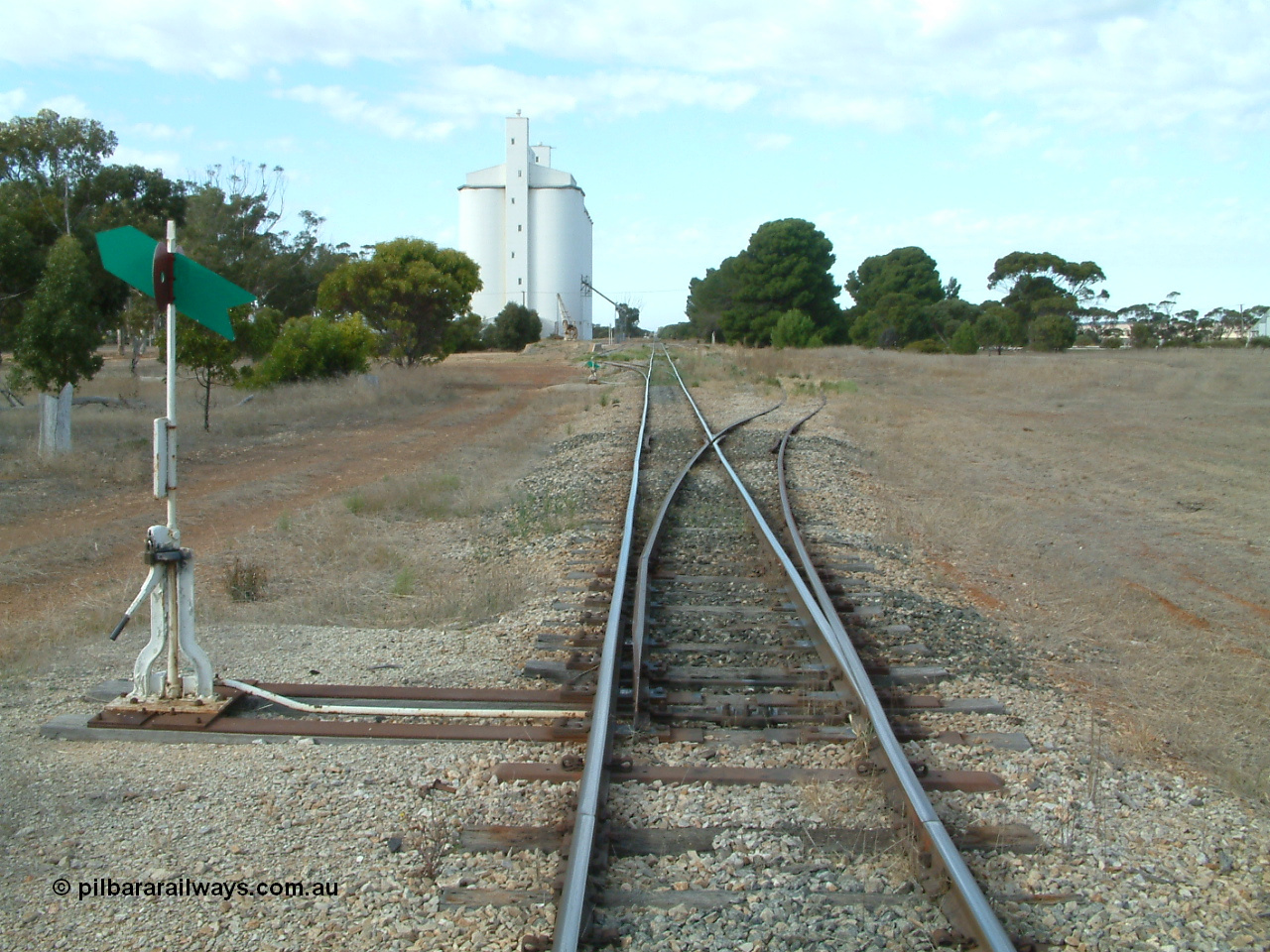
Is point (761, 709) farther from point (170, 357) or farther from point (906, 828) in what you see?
point (170, 357)

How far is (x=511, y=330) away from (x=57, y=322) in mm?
54116

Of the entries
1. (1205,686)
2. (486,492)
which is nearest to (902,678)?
(1205,686)

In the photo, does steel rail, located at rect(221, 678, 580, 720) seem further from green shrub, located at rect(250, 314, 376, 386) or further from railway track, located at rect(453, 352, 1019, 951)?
green shrub, located at rect(250, 314, 376, 386)

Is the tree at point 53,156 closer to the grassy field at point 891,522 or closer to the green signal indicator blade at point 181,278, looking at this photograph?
the grassy field at point 891,522

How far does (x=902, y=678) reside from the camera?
18.0ft

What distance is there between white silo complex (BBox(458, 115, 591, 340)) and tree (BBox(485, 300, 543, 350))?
1156 centimetres

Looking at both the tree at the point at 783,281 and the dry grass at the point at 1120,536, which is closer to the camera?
the dry grass at the point at 1120,536

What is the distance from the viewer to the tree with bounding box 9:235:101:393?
1462 cm

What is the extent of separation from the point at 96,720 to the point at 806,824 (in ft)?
10.7

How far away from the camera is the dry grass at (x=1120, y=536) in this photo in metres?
5.56

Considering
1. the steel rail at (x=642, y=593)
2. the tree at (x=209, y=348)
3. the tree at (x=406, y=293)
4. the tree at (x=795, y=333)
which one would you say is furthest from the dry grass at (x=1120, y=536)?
the tree at (x=795, y=333)

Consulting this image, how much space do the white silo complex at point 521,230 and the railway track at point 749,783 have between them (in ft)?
250

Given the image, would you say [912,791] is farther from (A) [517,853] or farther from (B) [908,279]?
(B) [908,279]

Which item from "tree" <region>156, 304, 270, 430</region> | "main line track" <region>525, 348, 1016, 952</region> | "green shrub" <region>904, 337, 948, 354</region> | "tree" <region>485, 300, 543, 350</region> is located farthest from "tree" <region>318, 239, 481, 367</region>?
"green shrub" <region>904, 337, 948, 354</region>
